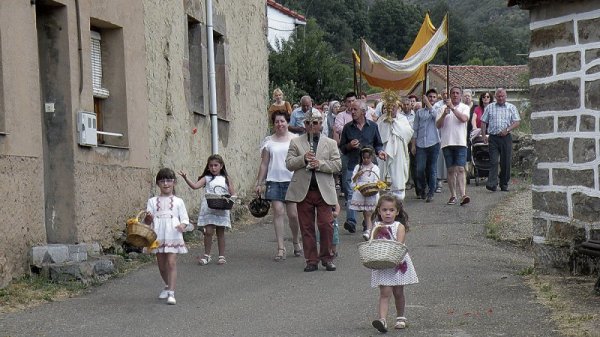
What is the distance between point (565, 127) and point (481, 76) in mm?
68291

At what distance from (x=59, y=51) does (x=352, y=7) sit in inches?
3192

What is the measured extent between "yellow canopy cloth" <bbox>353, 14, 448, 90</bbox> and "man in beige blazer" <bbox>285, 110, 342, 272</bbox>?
31.1ft

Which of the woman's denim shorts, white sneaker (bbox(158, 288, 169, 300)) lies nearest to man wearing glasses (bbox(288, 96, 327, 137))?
the woman's denim shorts

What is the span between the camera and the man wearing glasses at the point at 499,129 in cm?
1977

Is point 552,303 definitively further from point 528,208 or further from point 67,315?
point 528,208

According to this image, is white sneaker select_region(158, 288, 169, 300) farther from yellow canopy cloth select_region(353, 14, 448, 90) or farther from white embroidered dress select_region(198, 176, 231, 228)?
yellow canopy cloth select_region(353, 14, 448, 90)

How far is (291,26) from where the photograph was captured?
51.8 m

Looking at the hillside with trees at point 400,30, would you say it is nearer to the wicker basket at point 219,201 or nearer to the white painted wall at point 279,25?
the white painted wall at point 279,25

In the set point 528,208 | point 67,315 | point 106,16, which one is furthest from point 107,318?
point 528,208

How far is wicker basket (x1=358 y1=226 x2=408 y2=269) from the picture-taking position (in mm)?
8930

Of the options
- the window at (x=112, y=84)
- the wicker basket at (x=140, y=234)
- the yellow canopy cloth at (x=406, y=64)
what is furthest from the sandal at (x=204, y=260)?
the yellow canopy cloth at (x=406, y=64)

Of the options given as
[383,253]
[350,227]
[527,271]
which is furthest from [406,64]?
[383,253]

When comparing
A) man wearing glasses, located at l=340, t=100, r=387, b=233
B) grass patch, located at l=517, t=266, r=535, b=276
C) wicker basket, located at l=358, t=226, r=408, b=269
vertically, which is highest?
man wearing glasses, located at l=340, t=100, r=387, b=233

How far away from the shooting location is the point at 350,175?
632 inches
